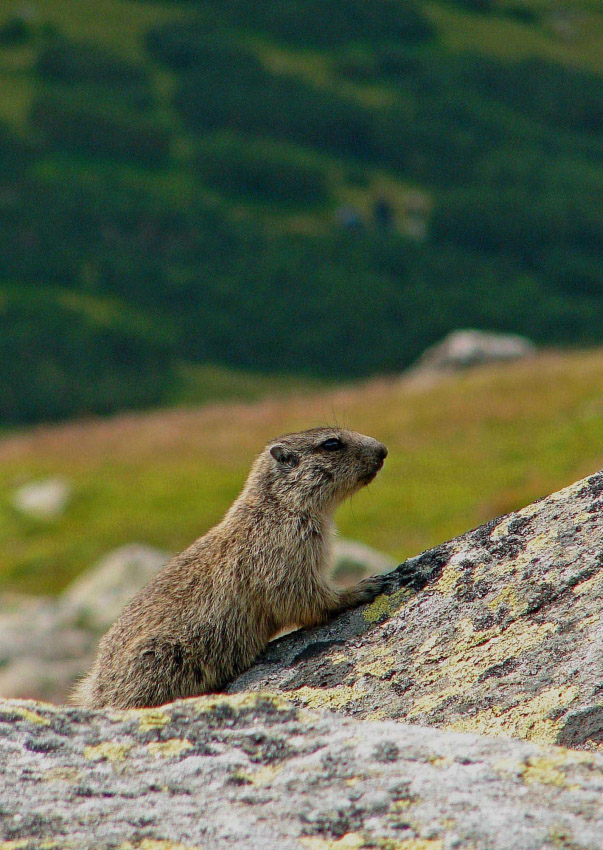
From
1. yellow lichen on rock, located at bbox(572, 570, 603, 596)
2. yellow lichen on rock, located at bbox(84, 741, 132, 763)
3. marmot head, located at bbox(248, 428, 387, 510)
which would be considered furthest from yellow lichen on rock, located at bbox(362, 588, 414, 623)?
yellow lichen on rock, located at bbox(84, 741, 132, 763)

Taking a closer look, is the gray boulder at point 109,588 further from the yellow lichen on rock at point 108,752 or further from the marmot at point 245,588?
the yellow lichen on rock at point 108,752

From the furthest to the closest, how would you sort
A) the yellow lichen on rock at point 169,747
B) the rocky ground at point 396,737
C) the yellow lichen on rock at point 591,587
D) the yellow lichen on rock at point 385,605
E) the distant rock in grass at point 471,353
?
1. the distant rock in grass at point 471,353
2. the yellow lichen on rock at point 385,605
3. the yellow lichen on rock at point 591,587
4. the yellow lichen on rock at point 169,747
5. the rocky ground at point 396,737

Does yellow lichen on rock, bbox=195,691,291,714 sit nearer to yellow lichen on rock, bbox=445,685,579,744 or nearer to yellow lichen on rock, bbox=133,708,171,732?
yellow lichen on rock, bbox=133,708,171,732

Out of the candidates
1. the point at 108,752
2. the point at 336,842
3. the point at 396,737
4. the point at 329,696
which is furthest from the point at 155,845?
the point at 329,696

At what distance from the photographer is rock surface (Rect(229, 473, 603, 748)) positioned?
20.1 ft

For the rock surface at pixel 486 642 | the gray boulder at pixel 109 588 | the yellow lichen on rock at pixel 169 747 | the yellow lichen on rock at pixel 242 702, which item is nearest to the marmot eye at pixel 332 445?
the rock surface at pixel 486 642

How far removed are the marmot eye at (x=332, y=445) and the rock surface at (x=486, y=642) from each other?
90.7 inches

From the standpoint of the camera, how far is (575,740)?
5.76 metres

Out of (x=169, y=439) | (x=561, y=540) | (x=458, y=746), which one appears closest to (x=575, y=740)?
(x=458, y=746)

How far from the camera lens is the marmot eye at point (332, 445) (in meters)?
10.0

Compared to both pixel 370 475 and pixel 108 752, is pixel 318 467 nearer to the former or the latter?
pixel 370 475

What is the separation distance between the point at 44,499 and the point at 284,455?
1301 inches

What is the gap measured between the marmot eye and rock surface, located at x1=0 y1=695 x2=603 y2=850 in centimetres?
451

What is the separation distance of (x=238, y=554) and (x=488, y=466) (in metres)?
31.1
